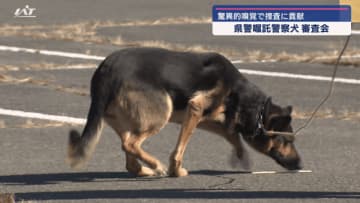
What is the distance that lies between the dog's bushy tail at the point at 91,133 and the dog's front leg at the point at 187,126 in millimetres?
695

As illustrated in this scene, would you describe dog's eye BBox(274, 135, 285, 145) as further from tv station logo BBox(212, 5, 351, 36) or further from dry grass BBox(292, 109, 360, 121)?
dry grass BBox(292, 109, 360, 121)

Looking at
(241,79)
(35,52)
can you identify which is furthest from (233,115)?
(35,52)

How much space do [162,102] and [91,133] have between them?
0.67m

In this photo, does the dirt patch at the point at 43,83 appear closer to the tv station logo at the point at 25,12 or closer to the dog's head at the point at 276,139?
the dog's head at the point at 276,139

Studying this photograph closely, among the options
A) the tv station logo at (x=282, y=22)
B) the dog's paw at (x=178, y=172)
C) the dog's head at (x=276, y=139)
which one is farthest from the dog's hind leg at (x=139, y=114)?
the tv station logo at (x=282, y=22)

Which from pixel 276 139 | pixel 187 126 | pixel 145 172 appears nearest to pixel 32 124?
pixel 145 172

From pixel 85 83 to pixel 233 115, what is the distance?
6573 millimetres

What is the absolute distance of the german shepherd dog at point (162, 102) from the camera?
966 cm

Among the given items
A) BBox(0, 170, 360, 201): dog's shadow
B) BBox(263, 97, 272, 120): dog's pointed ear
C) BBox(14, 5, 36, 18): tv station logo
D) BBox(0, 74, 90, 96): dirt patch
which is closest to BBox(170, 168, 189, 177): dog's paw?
BBox(0, 170, 360, 201): dog's shadow

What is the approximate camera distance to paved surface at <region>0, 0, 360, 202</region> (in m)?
9.02

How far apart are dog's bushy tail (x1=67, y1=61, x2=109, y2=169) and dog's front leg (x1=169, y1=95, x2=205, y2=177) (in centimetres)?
70

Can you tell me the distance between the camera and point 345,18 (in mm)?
9344

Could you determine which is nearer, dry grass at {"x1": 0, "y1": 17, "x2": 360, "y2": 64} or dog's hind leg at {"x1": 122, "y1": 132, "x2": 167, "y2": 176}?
dog's hind leg at {"x1": 122, "y1": 132, "x2": 167, "y2": 176}

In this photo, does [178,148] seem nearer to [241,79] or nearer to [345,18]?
[241,79]
